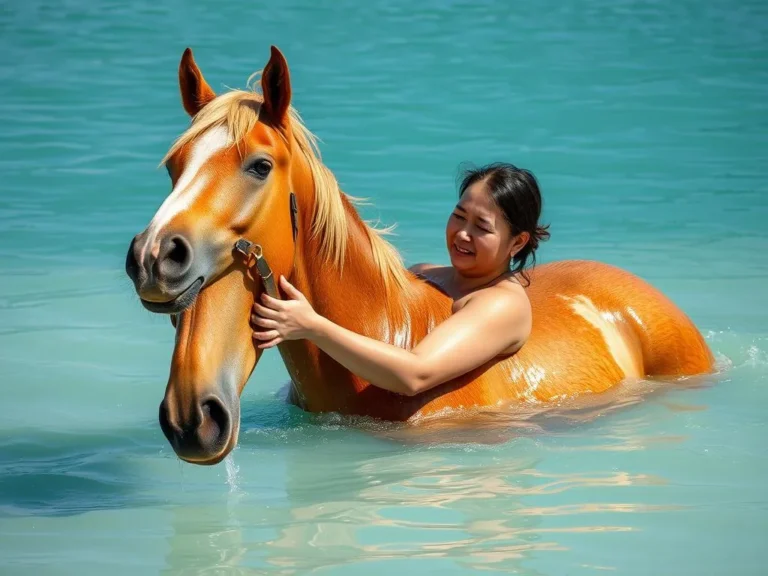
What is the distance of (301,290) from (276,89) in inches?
25.7

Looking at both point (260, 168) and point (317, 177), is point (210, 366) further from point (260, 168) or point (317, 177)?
point (317, 177)

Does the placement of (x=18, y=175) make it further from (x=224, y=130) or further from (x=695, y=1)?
(x=695, y=1)

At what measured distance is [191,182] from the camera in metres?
3.43

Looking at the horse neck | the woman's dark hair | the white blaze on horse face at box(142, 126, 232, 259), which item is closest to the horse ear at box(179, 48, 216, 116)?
the white blaze on horse face at box(142, 126, 232, 259)

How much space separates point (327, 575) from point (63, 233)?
213 inches

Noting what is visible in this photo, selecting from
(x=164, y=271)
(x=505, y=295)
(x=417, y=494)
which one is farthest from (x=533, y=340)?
(x=164, y=271)

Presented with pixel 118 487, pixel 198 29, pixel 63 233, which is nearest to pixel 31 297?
pixel 63 233

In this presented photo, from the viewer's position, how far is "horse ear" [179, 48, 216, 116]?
3770mm

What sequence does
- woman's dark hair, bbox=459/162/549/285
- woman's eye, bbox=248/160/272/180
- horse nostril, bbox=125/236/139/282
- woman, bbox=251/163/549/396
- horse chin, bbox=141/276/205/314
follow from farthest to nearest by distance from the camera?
woman's dark hair, bbox=459/162/549/285
woman, bbox=251/163/549/396
woman's eye, bbox=248/160/272/180
horse chin, bbox=141/276/205/314
horse nostril, bbox=125/236/139/282

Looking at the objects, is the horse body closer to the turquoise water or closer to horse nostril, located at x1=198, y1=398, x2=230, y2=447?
the turquoise water

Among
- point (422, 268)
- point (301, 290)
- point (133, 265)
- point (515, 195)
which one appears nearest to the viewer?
point (133, 265)

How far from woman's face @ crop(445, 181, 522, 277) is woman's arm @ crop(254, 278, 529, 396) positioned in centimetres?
14

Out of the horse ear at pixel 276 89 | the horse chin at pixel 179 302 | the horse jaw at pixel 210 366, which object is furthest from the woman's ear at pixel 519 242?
the horse chin at pixel 179 302

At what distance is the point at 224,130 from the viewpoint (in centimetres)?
355
